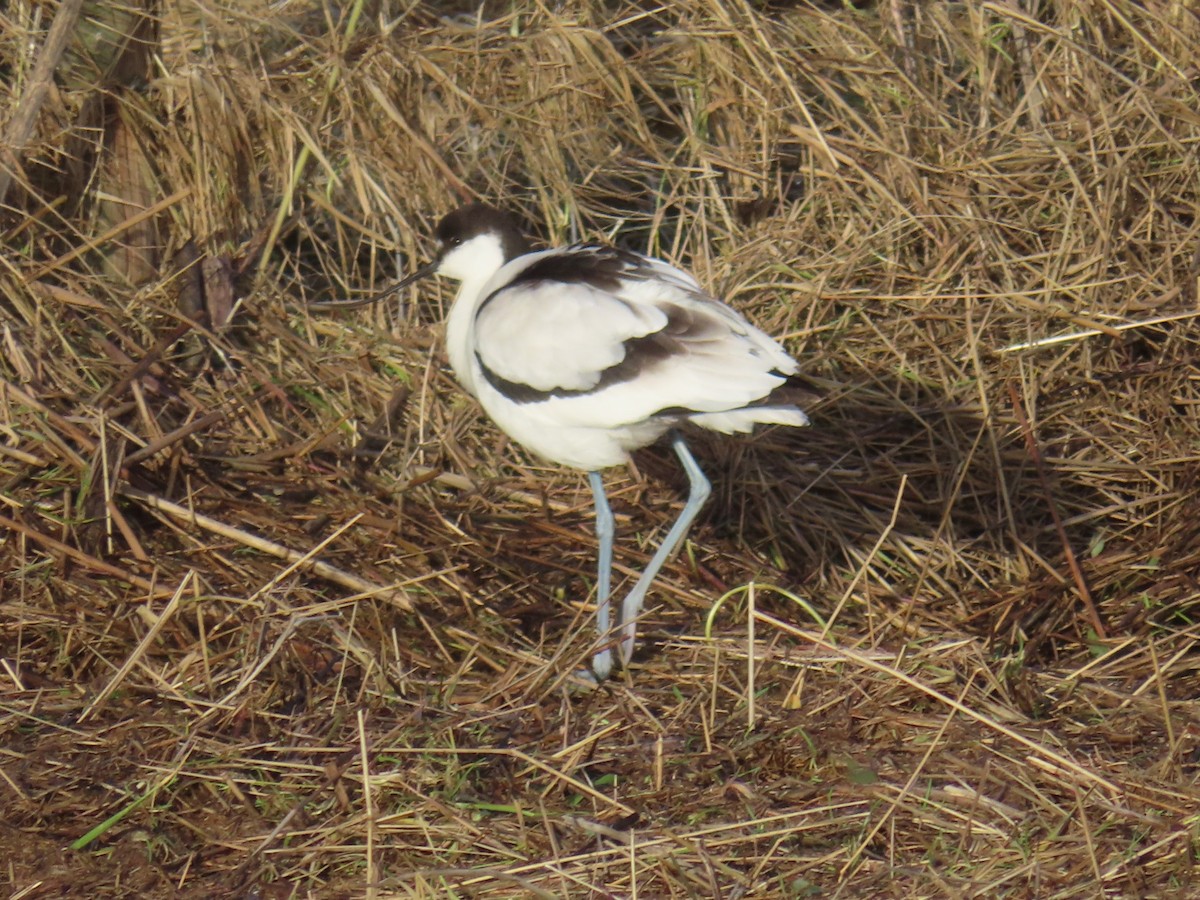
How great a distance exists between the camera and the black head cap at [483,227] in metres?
3.88

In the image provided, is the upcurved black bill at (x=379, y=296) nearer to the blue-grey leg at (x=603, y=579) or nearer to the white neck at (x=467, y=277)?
the white neck at (x=467, y=277)

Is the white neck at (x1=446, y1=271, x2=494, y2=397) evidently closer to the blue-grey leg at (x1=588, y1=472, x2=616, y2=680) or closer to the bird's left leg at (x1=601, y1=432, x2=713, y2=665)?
the blue-grey leg at (x1=588, y1=472, x2=616, y2=680)

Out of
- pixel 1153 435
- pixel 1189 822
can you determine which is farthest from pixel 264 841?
pixel 1153 435

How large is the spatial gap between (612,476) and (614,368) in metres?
0.96

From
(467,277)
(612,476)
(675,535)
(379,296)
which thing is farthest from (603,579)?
(379,296)

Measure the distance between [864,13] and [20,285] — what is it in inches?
104

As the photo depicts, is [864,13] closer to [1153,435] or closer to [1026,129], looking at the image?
[1026,129]

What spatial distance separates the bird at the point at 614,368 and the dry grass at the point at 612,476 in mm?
325

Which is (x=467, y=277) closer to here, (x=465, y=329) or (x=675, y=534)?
(x=465, y=329)

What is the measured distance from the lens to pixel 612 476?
13.7 ft

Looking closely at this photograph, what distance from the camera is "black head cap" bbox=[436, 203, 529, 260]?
3.88 m

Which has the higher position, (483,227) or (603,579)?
(483,227)

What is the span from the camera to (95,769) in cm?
296

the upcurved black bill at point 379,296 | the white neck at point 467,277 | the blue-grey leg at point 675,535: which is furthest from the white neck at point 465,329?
the blue-grey leg at point 675,535
